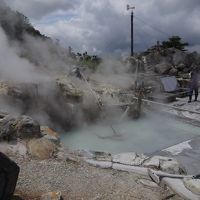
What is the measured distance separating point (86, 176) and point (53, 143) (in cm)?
164

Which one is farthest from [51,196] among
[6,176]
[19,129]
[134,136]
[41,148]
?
[134,136]

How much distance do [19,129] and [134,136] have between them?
4963mm

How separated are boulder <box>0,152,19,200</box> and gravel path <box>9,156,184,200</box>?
1.83ft

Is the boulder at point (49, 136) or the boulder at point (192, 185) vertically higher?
the boulder at point (49, 136)

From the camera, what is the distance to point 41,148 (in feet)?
22.2

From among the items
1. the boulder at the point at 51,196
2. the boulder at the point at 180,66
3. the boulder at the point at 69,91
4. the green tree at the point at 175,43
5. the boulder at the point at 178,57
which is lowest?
the boulder at the point at 51,196

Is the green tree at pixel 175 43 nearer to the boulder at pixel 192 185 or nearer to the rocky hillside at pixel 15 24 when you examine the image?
the rocky hillside at pixel 15 24

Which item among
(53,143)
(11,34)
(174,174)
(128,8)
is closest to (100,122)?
(53,143)

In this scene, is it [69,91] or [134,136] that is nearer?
[134,136]

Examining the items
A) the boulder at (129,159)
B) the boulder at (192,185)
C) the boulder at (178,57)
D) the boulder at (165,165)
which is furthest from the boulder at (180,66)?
the boulder at (192,185)

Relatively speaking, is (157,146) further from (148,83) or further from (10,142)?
(148,83)

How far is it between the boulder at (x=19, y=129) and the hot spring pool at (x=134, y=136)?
237cm

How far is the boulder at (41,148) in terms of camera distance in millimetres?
6570

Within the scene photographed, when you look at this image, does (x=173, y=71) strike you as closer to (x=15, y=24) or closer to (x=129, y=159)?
(x=15, y=24)
